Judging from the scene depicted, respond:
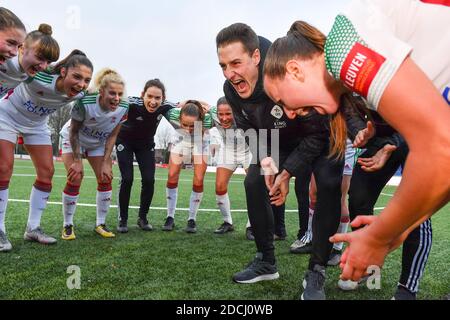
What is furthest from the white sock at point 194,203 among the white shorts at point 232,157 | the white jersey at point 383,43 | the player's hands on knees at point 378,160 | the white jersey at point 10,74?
the white jersey at point 383,43

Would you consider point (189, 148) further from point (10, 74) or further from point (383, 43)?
point (383, 43)

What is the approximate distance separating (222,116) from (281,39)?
4.33 m

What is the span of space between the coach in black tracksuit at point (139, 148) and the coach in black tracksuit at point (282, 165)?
2644mm

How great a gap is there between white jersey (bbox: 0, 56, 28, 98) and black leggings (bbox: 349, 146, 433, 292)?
3256 millimetres

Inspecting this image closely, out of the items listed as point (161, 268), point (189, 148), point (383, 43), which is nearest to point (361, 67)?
point (383, 43)

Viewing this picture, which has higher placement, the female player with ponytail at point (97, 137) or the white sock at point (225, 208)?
the female player with ponytail at point (97, 137)

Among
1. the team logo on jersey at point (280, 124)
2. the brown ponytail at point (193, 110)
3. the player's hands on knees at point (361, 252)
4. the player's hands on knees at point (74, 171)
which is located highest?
the brown ponytail at point (193, 110)

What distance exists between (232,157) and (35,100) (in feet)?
9.33

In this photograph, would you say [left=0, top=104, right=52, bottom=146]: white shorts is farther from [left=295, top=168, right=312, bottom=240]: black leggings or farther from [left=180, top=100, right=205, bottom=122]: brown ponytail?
[left=295, top=168, right=312, bottom=240]: black leggings

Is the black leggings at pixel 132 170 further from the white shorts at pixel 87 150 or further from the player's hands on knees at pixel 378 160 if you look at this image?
the player's hands on knees at pixel 378 160

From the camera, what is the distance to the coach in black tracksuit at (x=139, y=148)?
5.67 m

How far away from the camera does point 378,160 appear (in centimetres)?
259
